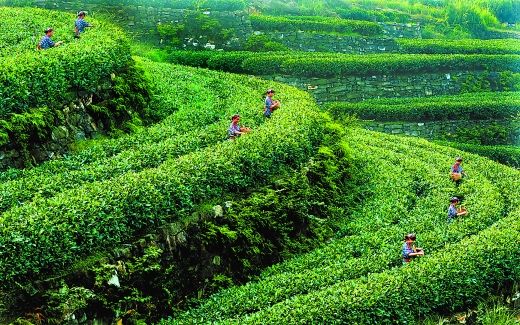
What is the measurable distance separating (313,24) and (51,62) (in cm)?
2632

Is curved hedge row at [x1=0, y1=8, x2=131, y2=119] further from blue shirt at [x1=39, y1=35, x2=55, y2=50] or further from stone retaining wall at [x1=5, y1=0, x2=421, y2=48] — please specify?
stone retaining wall at [x1=5, y1=0, x2=421, y2=48]

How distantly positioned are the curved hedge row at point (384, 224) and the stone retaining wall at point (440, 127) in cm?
529

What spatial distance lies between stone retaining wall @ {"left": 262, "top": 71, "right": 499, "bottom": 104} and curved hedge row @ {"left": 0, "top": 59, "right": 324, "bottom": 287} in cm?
1746

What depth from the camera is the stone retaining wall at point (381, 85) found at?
37.2 m

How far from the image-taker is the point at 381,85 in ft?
126

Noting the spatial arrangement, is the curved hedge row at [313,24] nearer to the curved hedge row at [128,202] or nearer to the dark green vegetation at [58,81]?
the dark green vegetation at [58,81]

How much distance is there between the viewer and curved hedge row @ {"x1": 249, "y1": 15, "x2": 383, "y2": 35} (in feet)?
137

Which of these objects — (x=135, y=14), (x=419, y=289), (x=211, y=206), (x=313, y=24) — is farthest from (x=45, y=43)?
(x=313, y=24)

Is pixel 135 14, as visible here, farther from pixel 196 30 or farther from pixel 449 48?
pixel 449 48

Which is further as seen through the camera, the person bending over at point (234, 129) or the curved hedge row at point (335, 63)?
the curved hedge row at point (335, 63)

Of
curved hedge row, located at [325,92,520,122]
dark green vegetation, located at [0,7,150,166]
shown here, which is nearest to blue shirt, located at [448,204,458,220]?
dark green vegetation, located at [0,7,150,166]

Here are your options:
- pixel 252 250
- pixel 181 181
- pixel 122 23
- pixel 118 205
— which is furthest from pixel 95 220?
pixel 122 23

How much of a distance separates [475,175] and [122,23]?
1874 centimetres

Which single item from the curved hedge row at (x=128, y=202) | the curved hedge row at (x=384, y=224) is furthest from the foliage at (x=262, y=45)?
the curved hedge row at (x=128, y=202)
